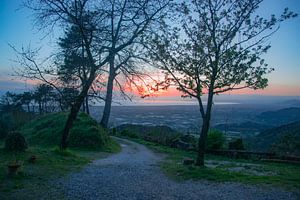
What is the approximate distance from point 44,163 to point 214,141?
12.4m

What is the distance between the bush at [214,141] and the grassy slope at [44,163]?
6.17 metres

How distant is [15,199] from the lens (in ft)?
26.5

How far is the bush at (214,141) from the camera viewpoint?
22250 millimetres

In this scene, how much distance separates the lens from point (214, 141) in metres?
22.3

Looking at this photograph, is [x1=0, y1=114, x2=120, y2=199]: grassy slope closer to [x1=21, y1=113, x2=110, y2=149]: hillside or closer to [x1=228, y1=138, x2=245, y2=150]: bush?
[x1=21, y1=113, x2=110, y2=149]: hillside

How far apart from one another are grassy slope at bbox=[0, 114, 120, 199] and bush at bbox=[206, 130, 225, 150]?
6.17 meters

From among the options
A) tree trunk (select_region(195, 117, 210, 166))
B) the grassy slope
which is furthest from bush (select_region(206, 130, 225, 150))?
tree trunk (select_region(195, 117, 210, 166))

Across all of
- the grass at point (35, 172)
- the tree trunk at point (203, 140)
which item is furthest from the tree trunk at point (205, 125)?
the grass at point (35, 172)

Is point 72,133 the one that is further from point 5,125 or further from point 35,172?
point 35,172

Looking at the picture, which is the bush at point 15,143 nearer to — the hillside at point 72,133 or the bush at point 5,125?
the hillside at point 72,133

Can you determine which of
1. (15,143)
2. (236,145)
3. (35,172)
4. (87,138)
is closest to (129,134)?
(87,138)

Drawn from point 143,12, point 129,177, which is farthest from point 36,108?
point 129,177

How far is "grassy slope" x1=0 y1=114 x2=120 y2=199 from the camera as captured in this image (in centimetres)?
889

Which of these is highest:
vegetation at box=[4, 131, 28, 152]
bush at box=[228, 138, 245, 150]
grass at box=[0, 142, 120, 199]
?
vegetation at box=[4, 131, 28, 152]
